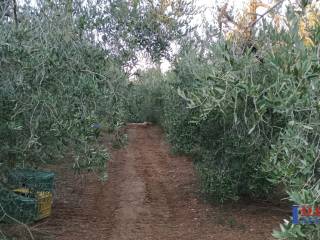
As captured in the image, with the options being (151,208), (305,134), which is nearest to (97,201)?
(151,208)

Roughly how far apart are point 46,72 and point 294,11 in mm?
2721

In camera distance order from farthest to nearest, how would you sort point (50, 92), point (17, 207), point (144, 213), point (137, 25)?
point (137, 25) → point (144, 213) → point (17, 207) → point (50, 92)

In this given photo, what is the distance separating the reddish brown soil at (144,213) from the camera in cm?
730

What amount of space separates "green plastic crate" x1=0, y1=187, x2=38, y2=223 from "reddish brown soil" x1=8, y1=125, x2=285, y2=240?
31 cm

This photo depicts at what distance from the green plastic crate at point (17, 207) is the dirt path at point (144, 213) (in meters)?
0.27

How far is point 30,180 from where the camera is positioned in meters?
6.44

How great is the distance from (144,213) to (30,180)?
2.67 meters

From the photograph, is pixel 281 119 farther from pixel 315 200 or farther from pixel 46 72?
pixel 315 200

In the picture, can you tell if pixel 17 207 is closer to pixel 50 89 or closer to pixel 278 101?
pixel 50 89

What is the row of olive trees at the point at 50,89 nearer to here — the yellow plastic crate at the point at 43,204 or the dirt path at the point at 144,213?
the yellow plastic crate at the point at 43,204

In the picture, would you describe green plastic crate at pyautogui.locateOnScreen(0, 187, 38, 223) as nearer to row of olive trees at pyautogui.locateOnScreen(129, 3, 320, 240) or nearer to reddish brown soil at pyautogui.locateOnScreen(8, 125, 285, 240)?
reddish brown soil at pyautogui.locateOnScreen(8, 125, 285, 240)

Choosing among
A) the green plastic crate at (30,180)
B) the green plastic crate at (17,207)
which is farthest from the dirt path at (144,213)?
the green plastic crate at (30,180)

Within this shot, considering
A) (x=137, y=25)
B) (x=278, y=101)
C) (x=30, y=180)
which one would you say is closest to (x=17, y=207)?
(x=30, y=180)

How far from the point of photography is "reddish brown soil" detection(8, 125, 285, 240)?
7.30 meters
